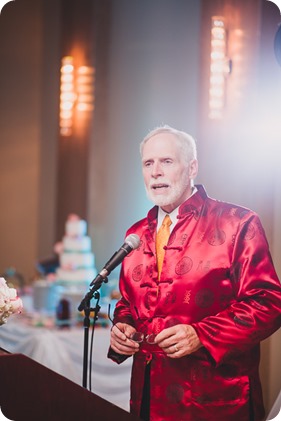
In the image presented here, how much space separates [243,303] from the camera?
3.43 m

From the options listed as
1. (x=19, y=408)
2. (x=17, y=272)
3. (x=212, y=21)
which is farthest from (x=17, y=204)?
(x=212, y=21)

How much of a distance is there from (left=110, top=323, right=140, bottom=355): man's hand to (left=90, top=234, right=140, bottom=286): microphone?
282 mm

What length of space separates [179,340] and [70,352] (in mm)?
889

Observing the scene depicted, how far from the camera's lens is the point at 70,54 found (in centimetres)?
471

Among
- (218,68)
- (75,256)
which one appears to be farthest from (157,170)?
(75,256)

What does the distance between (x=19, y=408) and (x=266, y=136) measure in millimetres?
1591

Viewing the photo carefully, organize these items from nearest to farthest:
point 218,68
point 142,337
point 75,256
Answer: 1. point 142,337
2. point 218,68
3. point 75,256

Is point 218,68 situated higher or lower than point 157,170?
higher

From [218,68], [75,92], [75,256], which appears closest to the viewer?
[218,68]

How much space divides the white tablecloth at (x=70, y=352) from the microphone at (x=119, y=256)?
37 centimetres

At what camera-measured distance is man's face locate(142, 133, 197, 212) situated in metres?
3.55

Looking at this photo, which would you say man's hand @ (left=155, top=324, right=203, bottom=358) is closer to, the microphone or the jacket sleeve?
the jacket sleeve

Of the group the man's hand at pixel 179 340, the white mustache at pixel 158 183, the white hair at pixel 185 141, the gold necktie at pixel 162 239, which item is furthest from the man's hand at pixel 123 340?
the white hair at pixel 185 141

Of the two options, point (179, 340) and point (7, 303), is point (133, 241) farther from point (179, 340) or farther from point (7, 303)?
point (7, 303)
